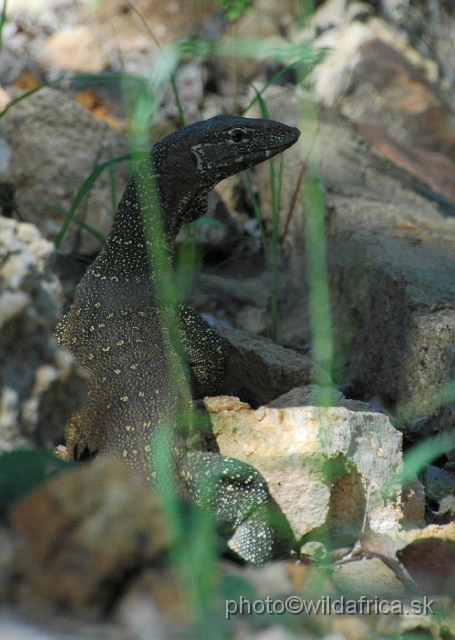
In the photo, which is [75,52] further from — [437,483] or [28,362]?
[28,362]

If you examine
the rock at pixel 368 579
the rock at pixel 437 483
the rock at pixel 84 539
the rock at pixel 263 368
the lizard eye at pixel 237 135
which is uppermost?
the lizard eye at pixel 237 135

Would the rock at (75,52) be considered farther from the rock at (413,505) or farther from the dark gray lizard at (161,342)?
the rock at (413,505)

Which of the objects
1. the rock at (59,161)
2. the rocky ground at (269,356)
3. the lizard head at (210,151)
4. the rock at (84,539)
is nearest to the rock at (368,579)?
the rocky ground at (269,356)

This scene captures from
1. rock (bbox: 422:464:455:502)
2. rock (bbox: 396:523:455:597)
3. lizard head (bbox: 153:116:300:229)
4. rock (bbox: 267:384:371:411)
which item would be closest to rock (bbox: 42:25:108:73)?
lizard head (bbox: 153:116:300:229)

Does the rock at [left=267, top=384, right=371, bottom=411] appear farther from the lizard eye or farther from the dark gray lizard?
the lizard eye

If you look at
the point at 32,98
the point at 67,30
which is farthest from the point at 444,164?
the point at 67,30

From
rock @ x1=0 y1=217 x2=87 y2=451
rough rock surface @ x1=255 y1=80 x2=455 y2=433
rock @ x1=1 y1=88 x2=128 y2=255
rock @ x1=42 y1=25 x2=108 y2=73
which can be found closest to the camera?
rock @ x1=0 y1=217 x2=87 y2=451
